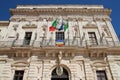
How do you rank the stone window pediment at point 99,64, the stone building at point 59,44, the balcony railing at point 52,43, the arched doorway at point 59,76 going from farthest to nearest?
1. the balcony railing at point 52,43
2. the stone window pediment at point 99,64
3. the stone building at point 59,44
4. the arched doorway at point 59,76

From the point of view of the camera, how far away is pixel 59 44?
47.9 feet

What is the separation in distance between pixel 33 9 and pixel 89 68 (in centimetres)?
969

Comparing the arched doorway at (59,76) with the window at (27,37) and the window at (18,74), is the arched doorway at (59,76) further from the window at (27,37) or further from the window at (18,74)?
the window at (27,37)

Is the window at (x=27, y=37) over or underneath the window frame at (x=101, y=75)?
over

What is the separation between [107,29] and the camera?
16.5 m

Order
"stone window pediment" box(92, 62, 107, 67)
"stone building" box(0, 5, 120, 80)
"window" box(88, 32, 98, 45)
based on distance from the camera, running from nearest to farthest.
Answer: "stone building" box(0, 5, 120, 80) → "stone window pediment" box(92, 62, 107, 67) → "window" box(88, 32, 98, 45)

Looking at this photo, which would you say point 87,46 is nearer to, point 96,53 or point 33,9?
point 96,53

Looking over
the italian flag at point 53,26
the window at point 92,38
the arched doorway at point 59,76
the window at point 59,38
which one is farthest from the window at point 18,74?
the window at point 92,38

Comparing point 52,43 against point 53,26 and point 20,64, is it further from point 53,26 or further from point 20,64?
point 20,64

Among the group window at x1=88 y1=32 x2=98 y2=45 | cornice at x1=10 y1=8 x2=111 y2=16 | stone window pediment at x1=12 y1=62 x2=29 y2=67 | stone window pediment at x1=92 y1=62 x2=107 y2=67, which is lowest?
stone window pediment at x1=92 y1=62 x2=107 y2=67

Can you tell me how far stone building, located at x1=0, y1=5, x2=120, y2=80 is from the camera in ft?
41.5

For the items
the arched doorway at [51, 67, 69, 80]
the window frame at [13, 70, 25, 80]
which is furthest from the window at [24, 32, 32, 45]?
the arched doorway at [51, 67, 69, 80]

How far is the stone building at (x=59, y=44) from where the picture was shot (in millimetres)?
12656

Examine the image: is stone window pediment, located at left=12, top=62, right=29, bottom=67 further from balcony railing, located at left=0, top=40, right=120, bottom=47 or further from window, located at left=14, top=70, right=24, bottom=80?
balcony railing, located at left=0, top=40, right=120, bottom=47
